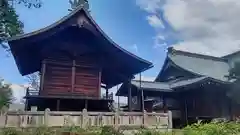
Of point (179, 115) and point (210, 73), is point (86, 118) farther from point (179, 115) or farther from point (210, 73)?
point (210, 73)

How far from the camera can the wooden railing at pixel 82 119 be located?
39.3ft

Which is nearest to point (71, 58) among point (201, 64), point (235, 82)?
point (235, 82)

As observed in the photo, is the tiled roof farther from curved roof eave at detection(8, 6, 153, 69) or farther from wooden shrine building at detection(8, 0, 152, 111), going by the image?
wooden shrine building at detection(8, 0, 152, 111)

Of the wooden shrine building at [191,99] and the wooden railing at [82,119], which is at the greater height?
the wooden shrine building at [191,99]

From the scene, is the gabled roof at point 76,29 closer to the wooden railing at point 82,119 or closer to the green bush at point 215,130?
the wooden railing at point 82,119

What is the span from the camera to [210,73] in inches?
1249

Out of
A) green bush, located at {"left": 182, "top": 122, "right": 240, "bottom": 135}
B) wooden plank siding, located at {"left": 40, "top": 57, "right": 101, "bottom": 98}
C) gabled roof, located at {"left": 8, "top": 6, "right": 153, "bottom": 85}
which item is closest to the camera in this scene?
green bush, located at {"left": 182, "top": 122, "right": 240, "bottom": 135}

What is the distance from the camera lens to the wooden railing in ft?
39.3

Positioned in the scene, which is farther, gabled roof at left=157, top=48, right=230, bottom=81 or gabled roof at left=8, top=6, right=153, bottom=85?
gabled roof at left=157, top=48, right=230, bottom=81

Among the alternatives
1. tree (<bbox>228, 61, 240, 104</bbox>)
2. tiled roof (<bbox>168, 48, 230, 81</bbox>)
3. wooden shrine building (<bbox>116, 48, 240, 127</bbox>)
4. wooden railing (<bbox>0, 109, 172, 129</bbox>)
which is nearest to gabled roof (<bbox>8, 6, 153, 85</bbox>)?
wooden shrine building (<bbox>116, 48, 240, 127</bbox>)

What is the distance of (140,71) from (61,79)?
→ 5.68 meters

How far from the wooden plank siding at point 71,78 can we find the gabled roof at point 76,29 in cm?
136

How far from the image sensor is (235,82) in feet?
77.3

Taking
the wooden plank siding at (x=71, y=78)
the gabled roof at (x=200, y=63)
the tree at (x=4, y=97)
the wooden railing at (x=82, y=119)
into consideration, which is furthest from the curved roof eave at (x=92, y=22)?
the gabled roof at (x=200, y=63)
